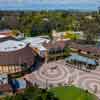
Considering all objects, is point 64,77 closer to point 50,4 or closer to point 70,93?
point 70,93

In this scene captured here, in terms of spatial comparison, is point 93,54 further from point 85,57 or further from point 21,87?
point 21,87

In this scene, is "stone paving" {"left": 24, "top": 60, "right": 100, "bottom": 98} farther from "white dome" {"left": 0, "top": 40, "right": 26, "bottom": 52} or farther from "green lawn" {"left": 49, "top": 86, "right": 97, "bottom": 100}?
"white dome" {"left": 0, "top": 40, "right": 26, "bottom": 52}

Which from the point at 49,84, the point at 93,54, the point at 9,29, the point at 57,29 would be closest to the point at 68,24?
the point at 57,29

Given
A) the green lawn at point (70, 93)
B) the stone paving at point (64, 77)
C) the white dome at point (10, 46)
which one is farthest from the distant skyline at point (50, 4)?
the green lawn at point (70, 93)

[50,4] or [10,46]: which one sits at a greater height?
[50,4]

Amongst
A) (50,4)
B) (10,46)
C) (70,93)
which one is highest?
(50,4)

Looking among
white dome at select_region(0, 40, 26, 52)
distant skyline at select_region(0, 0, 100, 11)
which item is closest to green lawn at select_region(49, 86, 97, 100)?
white dome at select_region(0, 40, 26, 52)

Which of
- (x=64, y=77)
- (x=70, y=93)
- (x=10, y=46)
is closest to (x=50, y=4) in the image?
(x=10, y=46)

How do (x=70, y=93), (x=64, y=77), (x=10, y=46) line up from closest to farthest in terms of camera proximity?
(x=70, y=93), (x=64, y=77), (x=10, y=46)
